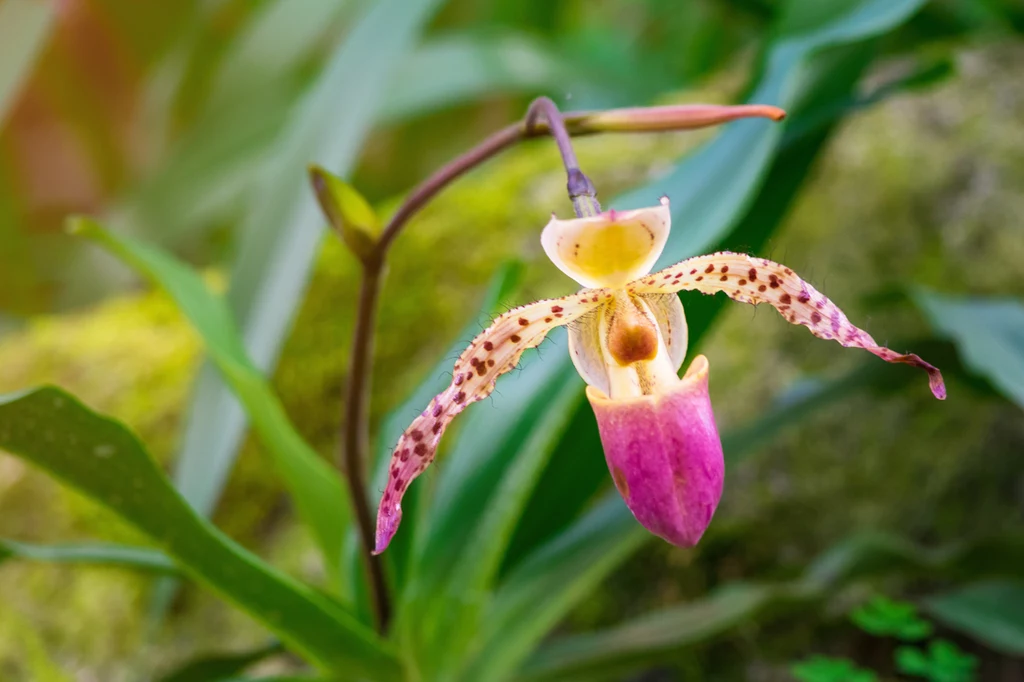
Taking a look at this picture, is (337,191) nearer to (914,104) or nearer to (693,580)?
(693,580)

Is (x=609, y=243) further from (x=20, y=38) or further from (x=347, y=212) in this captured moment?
(x=20, y=38)

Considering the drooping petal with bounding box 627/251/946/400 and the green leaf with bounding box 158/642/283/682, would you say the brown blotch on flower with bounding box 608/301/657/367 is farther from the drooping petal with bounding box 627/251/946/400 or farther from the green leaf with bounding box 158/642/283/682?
the green leaf with bounding box 158/642/283/682

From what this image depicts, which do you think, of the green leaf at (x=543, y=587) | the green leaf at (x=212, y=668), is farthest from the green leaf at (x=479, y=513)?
the green leaf at (x=212, y=668)

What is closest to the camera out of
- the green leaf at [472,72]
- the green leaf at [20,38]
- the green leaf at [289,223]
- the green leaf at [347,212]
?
the green leaf at [347,212]

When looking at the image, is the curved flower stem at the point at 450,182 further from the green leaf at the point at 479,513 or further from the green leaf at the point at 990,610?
the green leaf at the point at 990,610

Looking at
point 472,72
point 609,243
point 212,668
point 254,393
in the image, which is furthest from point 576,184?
point 472,72

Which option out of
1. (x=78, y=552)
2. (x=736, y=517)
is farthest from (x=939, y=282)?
(x=78, y=552)

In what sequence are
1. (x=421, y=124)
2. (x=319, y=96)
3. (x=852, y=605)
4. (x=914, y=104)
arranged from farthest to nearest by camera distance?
(x=421, y=124) < (x=914, y=104) < (x=319, y=96) < (x=852, y=605)
